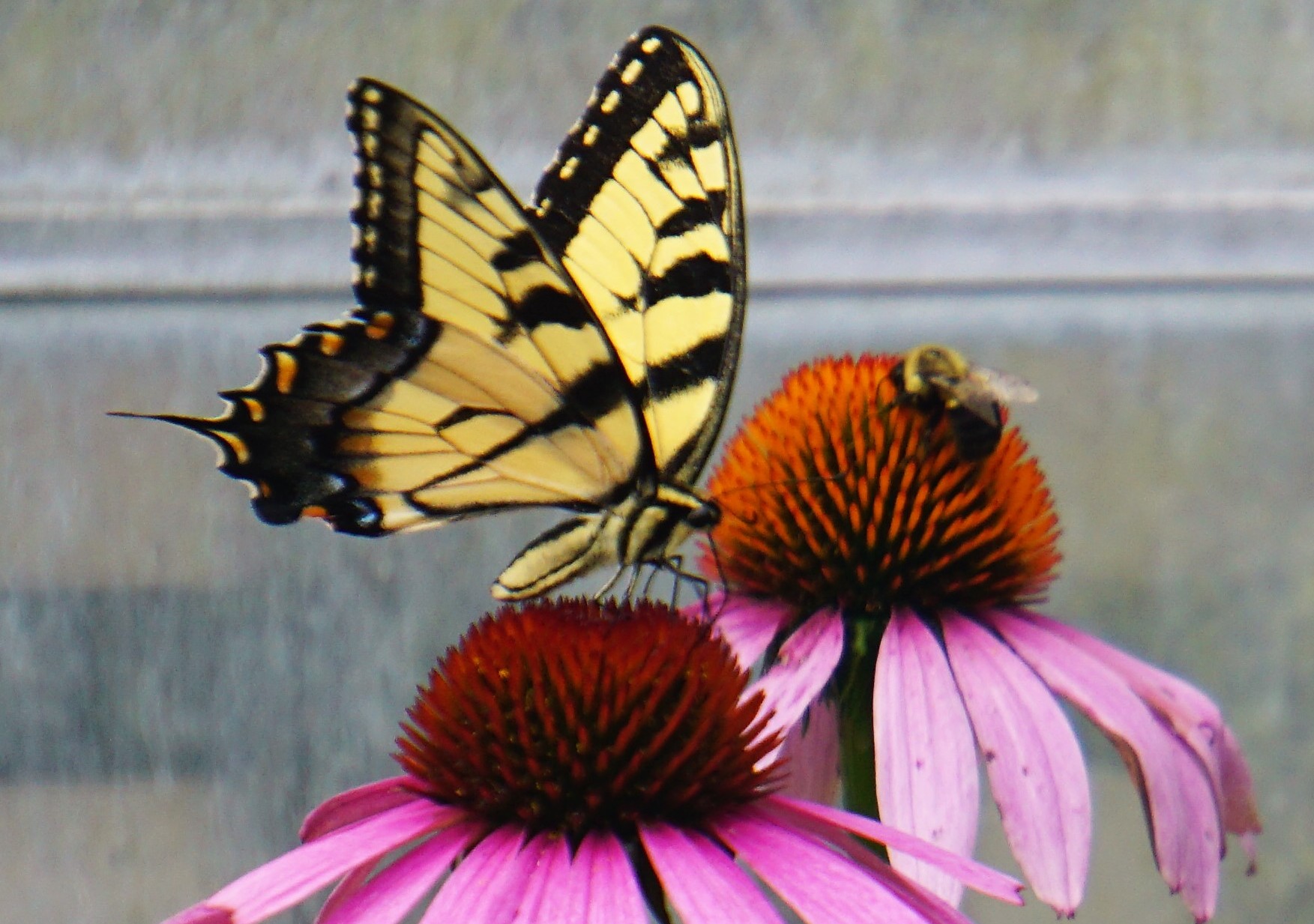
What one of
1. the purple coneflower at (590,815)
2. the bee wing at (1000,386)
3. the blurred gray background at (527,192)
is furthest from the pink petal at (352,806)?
the blurred gray background at (527,192)

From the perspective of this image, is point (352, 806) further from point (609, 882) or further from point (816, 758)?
point (816, 758)

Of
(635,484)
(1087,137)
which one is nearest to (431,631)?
(635,484)

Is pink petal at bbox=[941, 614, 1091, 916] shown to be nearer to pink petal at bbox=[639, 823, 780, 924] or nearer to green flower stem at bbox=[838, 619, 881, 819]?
green flower stem at bbox=[838, 619, 881, 819]

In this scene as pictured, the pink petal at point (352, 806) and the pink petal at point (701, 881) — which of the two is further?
the pink petal at point (352, 806)

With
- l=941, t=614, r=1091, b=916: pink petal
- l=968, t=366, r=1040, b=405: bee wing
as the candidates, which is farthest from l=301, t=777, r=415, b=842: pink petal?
l=968, t=366, r=1040, b=405: bee wing

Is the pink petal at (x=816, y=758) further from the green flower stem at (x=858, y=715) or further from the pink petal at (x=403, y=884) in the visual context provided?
the pink petal at (x=403, y=884)

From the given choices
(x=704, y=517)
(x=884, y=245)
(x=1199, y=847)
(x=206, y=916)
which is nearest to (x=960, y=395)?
(x=704, y=517)

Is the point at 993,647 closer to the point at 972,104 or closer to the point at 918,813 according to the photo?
the point at 918,813
